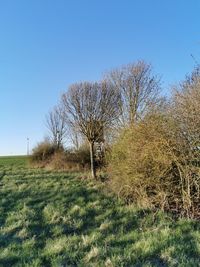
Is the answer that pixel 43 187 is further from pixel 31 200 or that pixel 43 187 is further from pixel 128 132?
pixel 128 132

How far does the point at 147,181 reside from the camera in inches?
362

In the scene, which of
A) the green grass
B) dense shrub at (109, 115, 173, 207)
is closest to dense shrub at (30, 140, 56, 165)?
the green grass

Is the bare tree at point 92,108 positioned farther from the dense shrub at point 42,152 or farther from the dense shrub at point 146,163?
the dense shrub at point 42,152

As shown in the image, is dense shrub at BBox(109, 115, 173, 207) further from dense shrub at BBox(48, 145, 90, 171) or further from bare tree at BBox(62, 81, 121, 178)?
dense shrub at BBox(48, 145, 90, 171)

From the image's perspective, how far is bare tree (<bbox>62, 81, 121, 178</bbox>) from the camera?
16.8 m

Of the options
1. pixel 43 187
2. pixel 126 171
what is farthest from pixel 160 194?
pixel 43 187

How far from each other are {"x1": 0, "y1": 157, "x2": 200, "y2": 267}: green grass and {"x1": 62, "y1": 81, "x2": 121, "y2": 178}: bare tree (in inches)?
243

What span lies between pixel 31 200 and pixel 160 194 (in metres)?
4.35

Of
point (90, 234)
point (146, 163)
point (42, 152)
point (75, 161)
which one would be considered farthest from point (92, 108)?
point (42, 152)

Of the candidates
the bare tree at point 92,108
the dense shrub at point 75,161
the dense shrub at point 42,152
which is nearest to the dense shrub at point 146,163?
the bare tree at point 92,108

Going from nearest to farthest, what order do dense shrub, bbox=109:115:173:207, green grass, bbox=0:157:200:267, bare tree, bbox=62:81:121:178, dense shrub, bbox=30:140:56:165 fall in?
green grass, bbox=0:157:200:267, dense shrub, bbox=109:115:173:207, bare tree, bbox=62:81:121:178, dense shrub, bbox=30:140:56:165

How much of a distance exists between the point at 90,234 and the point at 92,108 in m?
10.6

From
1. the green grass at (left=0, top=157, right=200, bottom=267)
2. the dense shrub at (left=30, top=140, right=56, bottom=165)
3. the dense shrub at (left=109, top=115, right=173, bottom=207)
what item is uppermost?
the dense shrub at (left=30, top=140, right=56, bottom=165)

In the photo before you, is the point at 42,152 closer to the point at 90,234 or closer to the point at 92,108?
the point at 92,108
